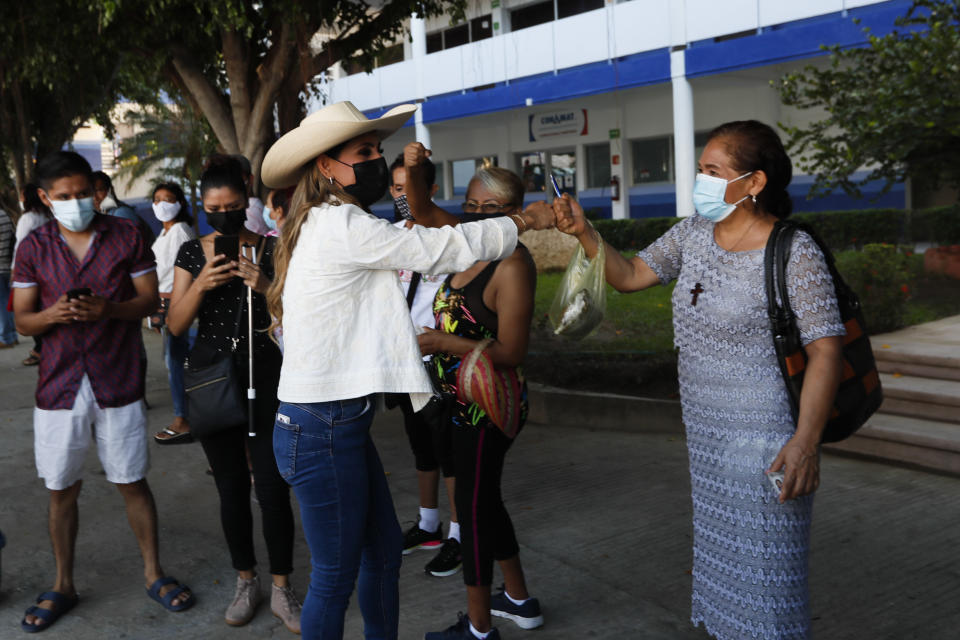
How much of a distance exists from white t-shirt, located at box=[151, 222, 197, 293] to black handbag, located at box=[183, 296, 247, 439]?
296cm

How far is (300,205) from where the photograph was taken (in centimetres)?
273

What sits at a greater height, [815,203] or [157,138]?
[157,138]

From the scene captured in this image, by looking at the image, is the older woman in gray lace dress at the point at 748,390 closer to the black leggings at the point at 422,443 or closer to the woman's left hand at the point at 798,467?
the woman's left hand at the point at 798,467

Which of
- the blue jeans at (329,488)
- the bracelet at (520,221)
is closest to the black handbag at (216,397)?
the blue jeans at (329,488)

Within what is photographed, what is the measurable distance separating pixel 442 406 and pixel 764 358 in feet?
4.16

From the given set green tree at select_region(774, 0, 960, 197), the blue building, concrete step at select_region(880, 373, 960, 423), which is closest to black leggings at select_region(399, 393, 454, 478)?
concrete step at select_region(880, 373, 960, 423)

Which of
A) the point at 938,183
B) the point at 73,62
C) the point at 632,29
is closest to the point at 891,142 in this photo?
the point at 938,183

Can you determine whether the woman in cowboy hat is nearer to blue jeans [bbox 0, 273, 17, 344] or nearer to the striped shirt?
the striped shirt

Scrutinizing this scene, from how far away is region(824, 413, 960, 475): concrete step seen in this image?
17.5 feet

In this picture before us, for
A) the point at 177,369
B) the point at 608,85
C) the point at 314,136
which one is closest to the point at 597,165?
the point at 608,85

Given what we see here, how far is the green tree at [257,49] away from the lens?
853 cm

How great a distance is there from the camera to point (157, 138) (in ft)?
110

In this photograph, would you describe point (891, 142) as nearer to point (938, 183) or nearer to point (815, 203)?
point (938, 183)

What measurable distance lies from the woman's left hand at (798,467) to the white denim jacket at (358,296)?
102 centimetres
